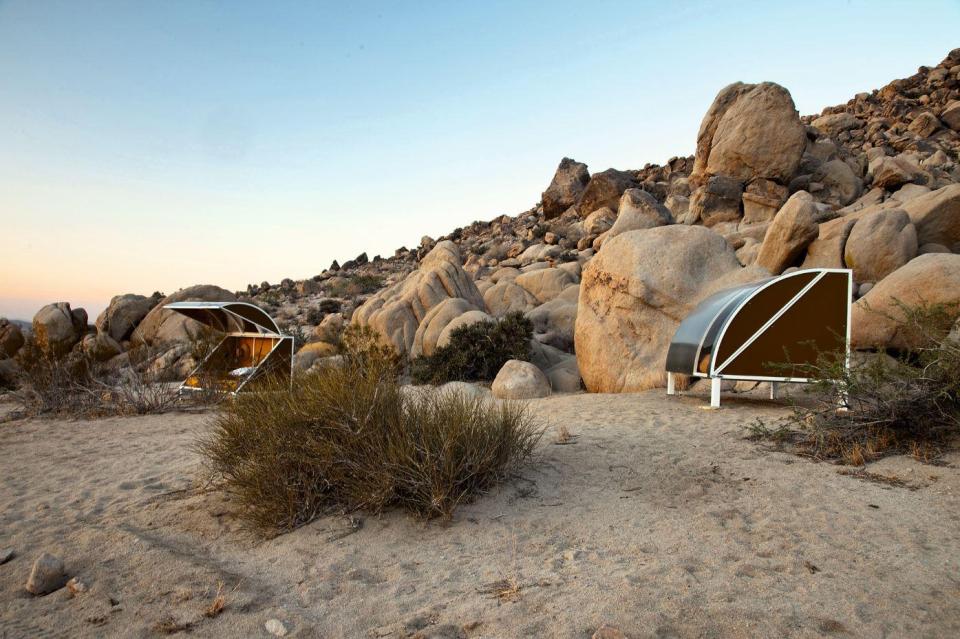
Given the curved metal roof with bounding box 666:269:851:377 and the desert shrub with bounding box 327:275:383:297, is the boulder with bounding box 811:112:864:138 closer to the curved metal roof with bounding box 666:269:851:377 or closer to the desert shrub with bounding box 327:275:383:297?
the desert shrub with bounding box 327:275:383:297

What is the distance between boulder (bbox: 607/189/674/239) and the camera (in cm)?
2455

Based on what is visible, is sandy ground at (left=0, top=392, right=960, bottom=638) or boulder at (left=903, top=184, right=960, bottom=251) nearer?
sandy ground at (left=0, top=392, right=960, bottom=638)

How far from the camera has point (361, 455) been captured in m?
5.09

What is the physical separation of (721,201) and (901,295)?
16.3 meters

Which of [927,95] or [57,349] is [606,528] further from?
[927,95]

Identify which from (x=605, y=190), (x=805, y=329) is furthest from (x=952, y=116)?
(x=805, y=329)

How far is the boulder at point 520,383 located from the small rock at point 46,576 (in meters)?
7.65

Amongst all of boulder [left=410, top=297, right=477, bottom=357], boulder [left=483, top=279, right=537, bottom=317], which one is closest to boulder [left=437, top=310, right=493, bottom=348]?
boulder [left=410, top=297, right=477, bottom=357]

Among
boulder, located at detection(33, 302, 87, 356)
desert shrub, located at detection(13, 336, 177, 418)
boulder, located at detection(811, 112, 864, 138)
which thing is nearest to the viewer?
desert shrub, located at detection(13, 336, 177, 418)

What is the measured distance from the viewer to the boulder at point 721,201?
25.5 metres

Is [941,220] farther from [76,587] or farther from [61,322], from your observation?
[61,322]

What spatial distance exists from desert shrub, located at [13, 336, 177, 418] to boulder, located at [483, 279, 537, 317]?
11.1 m

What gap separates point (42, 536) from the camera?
204 inches

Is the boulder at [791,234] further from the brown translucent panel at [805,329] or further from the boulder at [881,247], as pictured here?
the brown translucent panel at [805,329]
